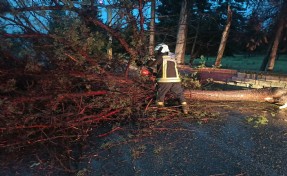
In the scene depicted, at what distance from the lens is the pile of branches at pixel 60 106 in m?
3.59

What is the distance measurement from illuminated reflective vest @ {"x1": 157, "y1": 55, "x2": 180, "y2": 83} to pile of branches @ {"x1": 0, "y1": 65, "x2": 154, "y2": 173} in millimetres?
497

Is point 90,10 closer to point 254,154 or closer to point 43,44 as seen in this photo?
point 43,44

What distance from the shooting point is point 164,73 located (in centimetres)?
501

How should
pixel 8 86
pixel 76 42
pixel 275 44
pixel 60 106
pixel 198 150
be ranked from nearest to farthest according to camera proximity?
pixel 198 150 → pixel 8 86 → pixel 76 42 → pixel 60 106 → pixel 275 44

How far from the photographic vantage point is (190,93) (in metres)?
5.87

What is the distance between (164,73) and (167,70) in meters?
0.08

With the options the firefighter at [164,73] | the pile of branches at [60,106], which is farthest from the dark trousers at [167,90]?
the pile of branches at [60,106]

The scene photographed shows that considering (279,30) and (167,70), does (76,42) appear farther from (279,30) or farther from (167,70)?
(279,30)

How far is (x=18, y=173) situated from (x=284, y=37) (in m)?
13.7

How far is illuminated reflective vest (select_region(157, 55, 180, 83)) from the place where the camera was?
16.3 ft

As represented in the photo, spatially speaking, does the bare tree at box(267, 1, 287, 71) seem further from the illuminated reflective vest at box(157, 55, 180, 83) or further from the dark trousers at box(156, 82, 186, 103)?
the illuminated reflective vest at box(157, 55, 180, 83)

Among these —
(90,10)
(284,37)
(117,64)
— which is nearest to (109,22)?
(90,10)

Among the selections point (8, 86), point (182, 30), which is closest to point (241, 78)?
point (182, 30)

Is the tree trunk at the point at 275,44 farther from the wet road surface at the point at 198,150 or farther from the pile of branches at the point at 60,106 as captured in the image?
the pile of branches at the point at 60,106
